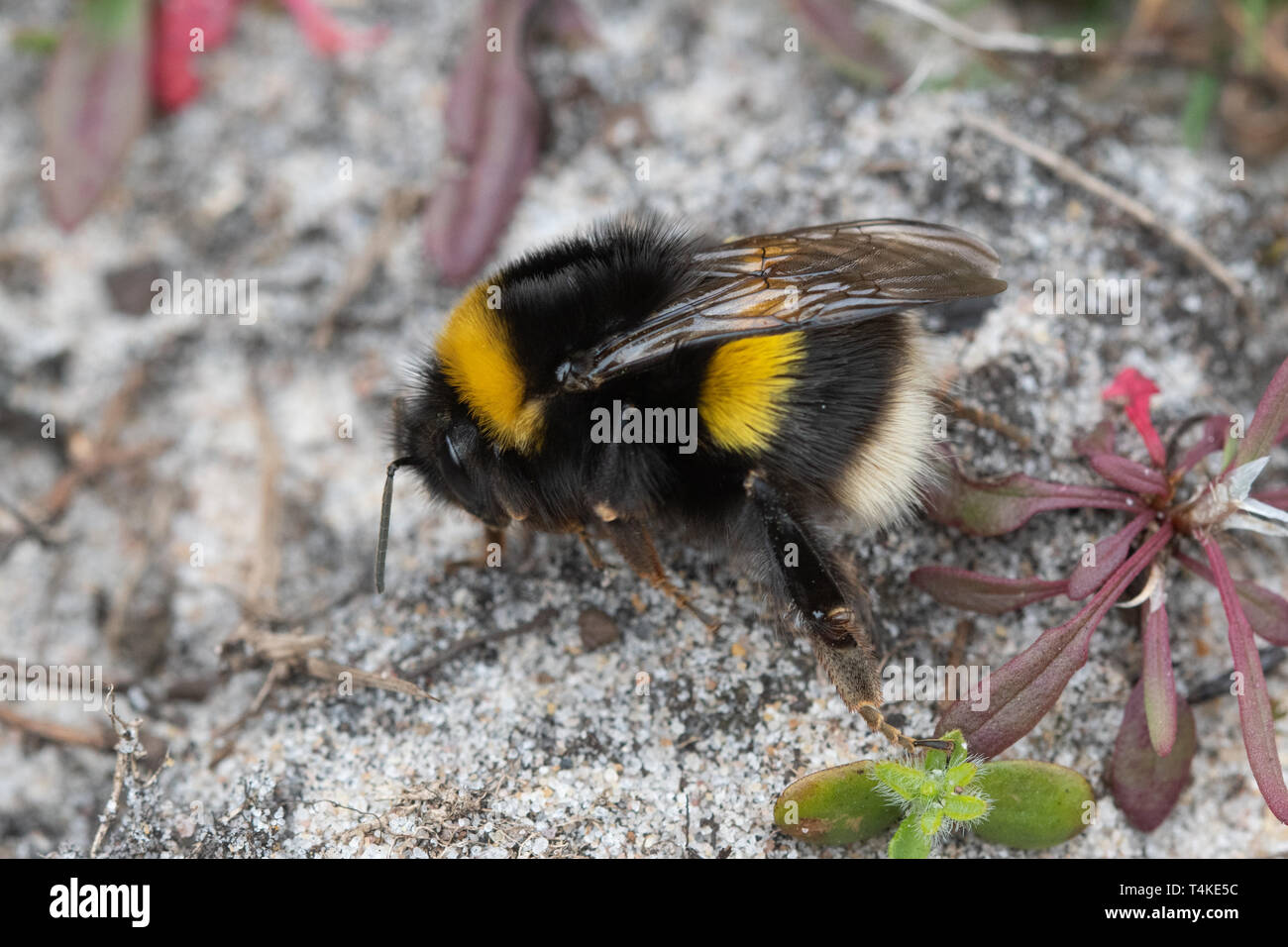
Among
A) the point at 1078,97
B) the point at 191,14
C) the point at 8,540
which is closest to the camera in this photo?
the point at 8,540

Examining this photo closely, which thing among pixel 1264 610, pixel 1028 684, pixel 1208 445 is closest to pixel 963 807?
pixel 1028 684

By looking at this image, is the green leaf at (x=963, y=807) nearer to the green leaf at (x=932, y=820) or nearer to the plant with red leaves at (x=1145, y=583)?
the green leaf at (x=932, y=820)

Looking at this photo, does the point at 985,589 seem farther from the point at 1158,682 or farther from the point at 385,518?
the point at 385,518

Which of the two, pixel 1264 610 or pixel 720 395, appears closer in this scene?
pixel 720 395

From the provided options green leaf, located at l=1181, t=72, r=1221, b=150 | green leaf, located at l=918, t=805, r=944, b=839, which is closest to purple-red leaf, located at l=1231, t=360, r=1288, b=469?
green leaf, located at l=918, t=805, r=944, b=839

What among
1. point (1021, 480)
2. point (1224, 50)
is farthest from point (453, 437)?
point (1224, 50)
